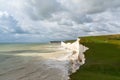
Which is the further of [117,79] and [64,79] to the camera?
[64,79]

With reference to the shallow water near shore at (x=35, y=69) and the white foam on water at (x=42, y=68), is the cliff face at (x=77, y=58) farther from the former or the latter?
the shallow water near shore at (x=35, y=69)

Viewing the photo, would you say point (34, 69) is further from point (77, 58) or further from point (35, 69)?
point (77, 58)

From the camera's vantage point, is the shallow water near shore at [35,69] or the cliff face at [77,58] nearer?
the shallow water near shore at [35,69]

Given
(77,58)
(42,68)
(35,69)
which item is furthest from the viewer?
(77,58)

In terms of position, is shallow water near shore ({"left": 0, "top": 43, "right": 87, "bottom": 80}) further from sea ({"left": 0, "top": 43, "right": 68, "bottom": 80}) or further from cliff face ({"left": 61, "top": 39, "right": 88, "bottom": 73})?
cliff face ({"left": 61, "top": 39, "right": 88, "bottom": 73})

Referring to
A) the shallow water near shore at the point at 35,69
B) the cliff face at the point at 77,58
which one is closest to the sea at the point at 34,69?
the shallow water near shore at the point at 35,69

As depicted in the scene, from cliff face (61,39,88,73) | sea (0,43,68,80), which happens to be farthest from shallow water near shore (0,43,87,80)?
cliff face (61,39,88,73)

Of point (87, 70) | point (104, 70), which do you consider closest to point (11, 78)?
point (87, 70)

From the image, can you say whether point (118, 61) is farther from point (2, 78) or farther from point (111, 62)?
point (2, 78)

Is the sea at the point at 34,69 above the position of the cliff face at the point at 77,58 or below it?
below

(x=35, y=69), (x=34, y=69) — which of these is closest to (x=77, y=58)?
(x=35, y=69)

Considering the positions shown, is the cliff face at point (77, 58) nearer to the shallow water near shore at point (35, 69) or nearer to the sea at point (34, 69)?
the shallow water near shore at point (35, 69)
